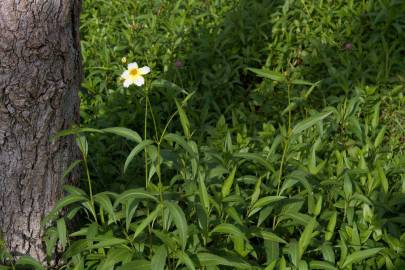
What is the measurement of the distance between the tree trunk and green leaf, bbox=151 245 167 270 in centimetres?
61

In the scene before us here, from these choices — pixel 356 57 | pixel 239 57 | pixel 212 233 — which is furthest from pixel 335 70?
pixel 212 233

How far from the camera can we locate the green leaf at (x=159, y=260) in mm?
2035

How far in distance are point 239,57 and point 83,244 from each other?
1925 mm

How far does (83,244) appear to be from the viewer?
91.0 inches

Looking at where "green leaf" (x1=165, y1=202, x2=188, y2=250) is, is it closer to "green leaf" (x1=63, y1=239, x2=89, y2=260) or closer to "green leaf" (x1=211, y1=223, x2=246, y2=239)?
"green leaf" (x1=211, y1=223, x2=246, y2=239)

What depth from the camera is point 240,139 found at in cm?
311

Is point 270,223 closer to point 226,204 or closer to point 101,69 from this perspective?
point 226,204

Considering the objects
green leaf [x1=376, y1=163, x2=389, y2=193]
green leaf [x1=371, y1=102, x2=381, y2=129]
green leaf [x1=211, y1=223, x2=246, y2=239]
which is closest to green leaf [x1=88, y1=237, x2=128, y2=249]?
green leaf [x1=211, y1=223, x2=246, y2=239]

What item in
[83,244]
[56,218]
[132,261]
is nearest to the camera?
[132,261]

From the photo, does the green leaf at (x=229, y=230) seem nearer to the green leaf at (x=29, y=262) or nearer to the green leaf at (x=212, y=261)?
the green leaf at (x=212, y=261)

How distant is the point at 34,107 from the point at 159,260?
2.49 feet

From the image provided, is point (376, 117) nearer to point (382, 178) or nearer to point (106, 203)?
point (382, 178)

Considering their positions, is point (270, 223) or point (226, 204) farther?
point (270, 223)

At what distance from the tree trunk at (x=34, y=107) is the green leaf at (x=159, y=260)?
0.61 metres
